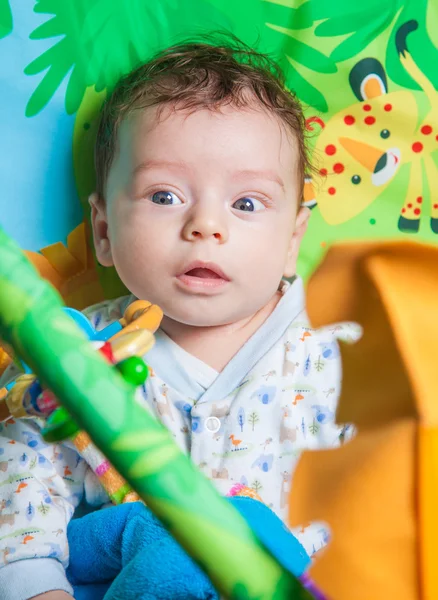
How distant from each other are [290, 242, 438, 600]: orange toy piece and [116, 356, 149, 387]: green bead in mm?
108

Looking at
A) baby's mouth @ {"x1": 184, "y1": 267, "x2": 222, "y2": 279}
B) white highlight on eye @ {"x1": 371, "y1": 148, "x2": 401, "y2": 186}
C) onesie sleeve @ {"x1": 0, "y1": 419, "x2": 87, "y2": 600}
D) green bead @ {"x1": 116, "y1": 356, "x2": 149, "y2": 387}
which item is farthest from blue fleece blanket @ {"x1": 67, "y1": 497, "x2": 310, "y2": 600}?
white highlight on eye @ {"x1": 371, "y1": 148, "x2": 401, "y2": 186}

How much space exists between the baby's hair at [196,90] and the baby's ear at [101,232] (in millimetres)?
17

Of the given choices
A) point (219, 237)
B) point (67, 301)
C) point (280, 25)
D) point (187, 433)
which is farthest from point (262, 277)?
point (280, 25)

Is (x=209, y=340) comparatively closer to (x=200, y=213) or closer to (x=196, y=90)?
(x=200, y=213)

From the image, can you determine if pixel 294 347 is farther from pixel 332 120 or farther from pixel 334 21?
pixel 334 21

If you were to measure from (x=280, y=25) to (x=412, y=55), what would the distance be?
19 centimetres

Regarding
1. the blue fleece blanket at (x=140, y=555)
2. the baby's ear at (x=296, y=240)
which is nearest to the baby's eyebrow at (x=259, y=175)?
the baby's ear at (x=296, y=240)

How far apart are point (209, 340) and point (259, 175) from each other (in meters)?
0.21

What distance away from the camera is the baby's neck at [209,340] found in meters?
0.91

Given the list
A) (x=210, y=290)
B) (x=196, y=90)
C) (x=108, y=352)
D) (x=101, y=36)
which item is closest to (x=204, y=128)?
(x=196, y=90)

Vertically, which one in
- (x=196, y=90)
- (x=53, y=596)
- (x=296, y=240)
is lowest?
(x=53, y=596)

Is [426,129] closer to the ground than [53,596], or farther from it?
farther from it

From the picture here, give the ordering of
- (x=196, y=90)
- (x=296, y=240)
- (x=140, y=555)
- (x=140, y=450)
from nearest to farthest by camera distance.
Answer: (x=140, y=450)
(x=140, y=555)
(x=196, y=90)
(x=296, y=240)

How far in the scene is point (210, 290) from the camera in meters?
0.83
